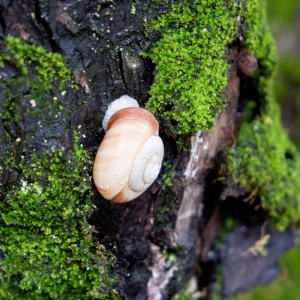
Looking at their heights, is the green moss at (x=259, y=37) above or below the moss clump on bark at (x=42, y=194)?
above

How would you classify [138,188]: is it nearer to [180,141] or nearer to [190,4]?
[180,141]

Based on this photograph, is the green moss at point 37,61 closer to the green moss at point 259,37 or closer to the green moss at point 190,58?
the green moss at point 190,58

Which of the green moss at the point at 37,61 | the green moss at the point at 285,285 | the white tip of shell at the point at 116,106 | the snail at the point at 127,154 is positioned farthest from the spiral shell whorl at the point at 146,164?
the green moss at the point at 285,285

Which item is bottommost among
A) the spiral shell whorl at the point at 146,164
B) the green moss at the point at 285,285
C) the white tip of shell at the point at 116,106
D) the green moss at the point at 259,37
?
the green moss at the point at 285,285

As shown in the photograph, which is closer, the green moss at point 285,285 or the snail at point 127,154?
A: the snail at point 127,154

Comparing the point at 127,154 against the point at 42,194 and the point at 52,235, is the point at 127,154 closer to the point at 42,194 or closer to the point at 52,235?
the point at 42,194

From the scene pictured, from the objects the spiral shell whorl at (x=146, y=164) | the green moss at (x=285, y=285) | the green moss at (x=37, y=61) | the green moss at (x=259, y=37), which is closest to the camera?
the green moss at (x=37, y=61)

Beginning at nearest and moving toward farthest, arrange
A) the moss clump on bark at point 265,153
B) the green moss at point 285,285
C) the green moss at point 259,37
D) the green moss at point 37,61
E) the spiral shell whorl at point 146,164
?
1. the green moss at point 37,61
2. the spiral shell whorl at point 146,164
3. the green moss at point 259,37
4. the moss clump on bark at point 265,153
5. the green moss at point 285,285
